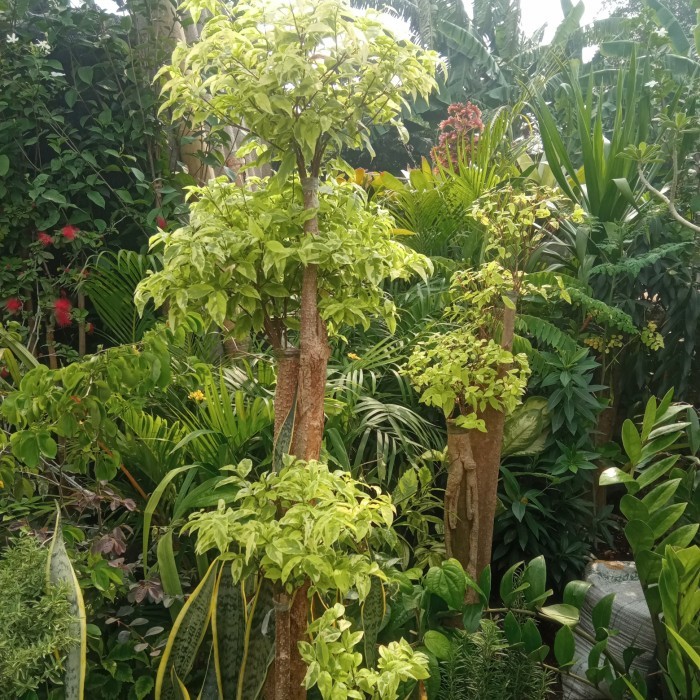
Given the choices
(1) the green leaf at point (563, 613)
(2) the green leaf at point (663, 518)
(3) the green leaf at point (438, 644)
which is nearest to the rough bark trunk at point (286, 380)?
(3) the green leaf at point (438, 644)

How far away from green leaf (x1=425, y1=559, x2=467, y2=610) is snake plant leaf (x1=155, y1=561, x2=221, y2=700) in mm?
655

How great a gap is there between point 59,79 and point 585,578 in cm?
328

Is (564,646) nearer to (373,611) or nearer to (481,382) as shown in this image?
(373,611)

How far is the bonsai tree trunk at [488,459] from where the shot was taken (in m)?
2.17

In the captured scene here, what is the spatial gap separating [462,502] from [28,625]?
50.5 inches

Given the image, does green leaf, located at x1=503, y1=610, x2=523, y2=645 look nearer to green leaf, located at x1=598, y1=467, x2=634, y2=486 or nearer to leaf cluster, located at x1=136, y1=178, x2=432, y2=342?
green leaf, located at x1=598, y1=467, x2=634, y2=486

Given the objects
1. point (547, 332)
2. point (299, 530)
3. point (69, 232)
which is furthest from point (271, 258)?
point (69, 232)

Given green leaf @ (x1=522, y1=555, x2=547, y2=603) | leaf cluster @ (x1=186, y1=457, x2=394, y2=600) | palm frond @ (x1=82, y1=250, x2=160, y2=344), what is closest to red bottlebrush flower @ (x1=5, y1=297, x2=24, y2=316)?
palm frond @ (x1=82, y1=250, x2=160, y2=344)

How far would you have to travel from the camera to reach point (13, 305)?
3.20m

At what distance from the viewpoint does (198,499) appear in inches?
77.3

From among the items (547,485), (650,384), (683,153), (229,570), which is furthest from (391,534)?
(683,153)

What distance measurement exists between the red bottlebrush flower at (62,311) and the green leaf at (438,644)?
7.59ft

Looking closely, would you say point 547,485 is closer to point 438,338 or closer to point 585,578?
point 585,578

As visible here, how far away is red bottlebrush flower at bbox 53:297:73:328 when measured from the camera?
3227 millimetres
